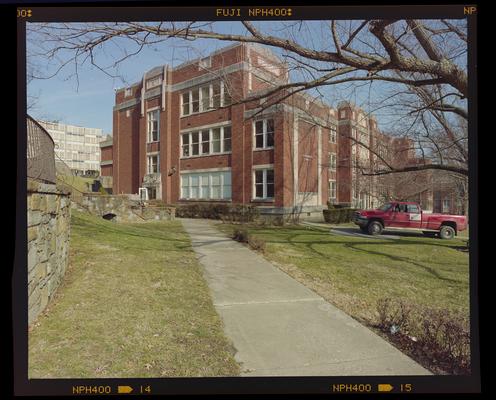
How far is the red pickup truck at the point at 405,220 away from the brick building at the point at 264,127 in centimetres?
27

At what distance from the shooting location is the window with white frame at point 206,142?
8.30 m

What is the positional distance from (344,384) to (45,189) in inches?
131

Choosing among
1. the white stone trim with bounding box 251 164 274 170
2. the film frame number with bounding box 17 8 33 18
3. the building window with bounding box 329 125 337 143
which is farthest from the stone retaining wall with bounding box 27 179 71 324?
the white stone trim with bounding box 251 164 274 170

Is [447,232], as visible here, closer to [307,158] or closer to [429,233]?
[429,233]

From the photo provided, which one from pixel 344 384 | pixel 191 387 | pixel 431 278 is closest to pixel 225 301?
pixel 191 387

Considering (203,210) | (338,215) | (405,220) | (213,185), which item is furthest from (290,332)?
(203,210)

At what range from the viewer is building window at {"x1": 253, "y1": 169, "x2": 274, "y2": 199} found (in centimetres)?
689

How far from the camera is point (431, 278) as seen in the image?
155 inches

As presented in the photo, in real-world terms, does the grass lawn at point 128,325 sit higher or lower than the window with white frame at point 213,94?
lower

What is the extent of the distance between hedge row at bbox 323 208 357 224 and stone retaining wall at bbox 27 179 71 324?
4413 millimetres

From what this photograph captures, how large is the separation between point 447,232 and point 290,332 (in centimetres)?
192

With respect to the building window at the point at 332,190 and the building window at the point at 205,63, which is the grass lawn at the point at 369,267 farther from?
the building window at the point at 205,63

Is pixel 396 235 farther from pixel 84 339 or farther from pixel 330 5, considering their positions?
pixel 84 339

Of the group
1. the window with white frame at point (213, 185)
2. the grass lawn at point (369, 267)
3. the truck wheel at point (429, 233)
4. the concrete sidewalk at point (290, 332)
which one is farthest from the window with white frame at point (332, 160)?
the window with white frame at point (213, 185)
